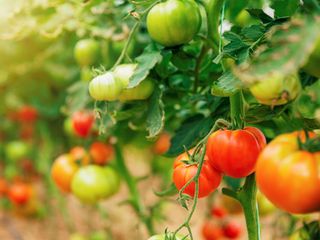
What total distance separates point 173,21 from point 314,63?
25 cm

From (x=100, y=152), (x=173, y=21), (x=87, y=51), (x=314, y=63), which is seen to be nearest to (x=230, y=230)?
(x=100, y=152)

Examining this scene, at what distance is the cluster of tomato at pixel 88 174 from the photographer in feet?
4.03

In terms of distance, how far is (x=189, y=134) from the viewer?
2.78 feet

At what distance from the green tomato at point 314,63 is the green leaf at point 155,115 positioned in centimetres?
28

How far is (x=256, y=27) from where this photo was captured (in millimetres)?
627

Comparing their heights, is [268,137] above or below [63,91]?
above

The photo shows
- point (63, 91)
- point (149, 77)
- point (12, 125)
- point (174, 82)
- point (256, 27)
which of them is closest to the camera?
point (256, 27)

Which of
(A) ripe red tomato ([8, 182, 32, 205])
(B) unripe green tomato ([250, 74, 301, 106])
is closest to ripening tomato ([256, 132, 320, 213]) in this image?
(B) unripe green tomato ([250, 74, 301, 106])

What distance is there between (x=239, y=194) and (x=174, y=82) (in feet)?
1.02

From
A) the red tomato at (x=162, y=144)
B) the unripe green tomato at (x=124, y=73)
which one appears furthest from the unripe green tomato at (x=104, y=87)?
the red tomato at (x=162, y=144)

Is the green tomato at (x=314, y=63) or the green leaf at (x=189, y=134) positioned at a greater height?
the green tomato at (x=314, y=63)

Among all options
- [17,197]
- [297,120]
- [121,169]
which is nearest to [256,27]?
[297,120]

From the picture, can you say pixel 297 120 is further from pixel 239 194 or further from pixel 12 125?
pixel 12 125

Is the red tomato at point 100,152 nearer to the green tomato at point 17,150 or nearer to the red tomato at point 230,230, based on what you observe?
the red tomato at point 230,230
